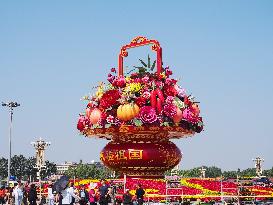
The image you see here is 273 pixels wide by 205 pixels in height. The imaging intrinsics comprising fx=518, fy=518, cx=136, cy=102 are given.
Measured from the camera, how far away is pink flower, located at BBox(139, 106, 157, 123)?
17688 mm

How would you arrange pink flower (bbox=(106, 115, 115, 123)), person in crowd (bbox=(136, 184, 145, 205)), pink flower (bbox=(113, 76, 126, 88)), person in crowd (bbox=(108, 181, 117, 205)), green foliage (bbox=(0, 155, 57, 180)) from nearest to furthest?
pink flower (bbox=(106, 115, 115, 123)) < pink flower (bbox=(113, 76, 126, 88)) < person in crowd (bbox=(136, 184, 145, 205)) < person in crowd (bbox=(108, 181, 117, 205)) < green foliage (bbox=(0, 155, 57, 180))

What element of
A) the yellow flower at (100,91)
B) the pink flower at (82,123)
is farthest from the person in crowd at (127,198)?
the yellow flower at (100,91)

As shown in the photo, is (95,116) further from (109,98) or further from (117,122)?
(117,122)

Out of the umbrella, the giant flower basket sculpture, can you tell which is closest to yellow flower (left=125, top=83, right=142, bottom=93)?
the giant flower basket sculpture

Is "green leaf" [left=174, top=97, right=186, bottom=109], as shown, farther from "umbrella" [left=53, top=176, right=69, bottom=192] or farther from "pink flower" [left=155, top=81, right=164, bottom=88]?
"umbrella" [left=53, top=176, right=69, bottom=192]

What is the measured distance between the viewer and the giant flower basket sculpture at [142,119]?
59.0ft

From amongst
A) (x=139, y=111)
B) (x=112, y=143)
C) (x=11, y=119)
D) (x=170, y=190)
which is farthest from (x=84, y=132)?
(x=11, y=119)

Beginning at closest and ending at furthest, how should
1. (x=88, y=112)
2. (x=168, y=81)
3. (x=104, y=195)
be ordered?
1. (x=168, y=81)
2. (x=88, y=112)
3. (x=104, y=195)

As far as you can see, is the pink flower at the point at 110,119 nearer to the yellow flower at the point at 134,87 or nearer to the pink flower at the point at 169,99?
the yellow flower at the point at 134,87

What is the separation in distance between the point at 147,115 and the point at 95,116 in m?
2.20

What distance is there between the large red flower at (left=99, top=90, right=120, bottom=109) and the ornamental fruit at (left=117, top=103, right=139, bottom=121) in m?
0.70

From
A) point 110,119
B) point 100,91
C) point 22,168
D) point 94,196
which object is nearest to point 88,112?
point 100,91

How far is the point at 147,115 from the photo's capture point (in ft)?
58.0

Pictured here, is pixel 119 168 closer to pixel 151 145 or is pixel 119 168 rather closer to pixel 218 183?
pixel 151 145
